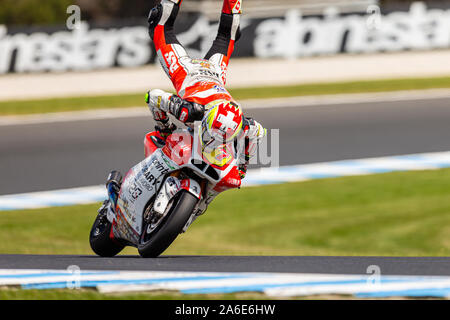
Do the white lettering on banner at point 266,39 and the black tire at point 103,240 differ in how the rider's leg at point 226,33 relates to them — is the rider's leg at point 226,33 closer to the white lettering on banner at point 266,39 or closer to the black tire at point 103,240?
the black tire at point 103,240

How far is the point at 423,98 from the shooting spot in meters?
17.7

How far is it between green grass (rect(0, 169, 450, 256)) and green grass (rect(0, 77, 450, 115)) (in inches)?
343

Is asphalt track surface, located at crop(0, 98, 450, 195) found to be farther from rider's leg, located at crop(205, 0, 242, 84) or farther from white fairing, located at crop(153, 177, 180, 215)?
white fairing, located at crop(153, 177, 180, 215)

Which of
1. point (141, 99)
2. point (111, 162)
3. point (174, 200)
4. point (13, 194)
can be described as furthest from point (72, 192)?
point (141, 99)

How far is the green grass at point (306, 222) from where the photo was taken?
791 cm

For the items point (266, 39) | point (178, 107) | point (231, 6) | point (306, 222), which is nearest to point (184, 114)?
point (178, 107)

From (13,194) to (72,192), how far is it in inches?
34.4

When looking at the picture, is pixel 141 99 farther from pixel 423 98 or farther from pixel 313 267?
pixel 313 267

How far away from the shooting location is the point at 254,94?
19.9 m

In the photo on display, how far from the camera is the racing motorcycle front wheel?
5742mm

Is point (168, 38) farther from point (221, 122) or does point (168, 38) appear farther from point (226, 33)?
point (221, 122)

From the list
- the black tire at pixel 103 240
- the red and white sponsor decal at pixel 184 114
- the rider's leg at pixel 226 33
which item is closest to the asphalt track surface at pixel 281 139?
the black tire at pixel 103 240

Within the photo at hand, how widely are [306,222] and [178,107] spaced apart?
4620 mm

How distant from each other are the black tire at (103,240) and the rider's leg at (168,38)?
1.39 meters
